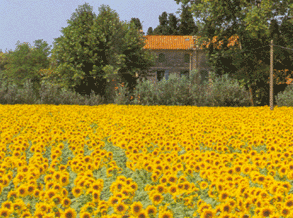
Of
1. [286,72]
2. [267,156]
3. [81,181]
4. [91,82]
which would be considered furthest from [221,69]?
[81,181]

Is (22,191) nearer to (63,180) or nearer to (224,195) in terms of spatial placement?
(63,180)

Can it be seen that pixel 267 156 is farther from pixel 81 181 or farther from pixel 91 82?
pixel 91 82

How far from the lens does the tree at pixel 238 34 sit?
28469 mm

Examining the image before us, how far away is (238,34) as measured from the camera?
29812 millimetres

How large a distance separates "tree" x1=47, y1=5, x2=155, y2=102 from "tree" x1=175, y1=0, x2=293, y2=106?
7014mm

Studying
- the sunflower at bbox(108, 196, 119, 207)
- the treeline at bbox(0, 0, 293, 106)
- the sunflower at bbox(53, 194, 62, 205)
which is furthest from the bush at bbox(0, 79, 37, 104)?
the sunflower at bbox(108, 196, 119, 207)

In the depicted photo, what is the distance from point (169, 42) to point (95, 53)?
77.7 ft

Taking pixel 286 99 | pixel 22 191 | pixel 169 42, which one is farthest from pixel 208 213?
pixel 169 42

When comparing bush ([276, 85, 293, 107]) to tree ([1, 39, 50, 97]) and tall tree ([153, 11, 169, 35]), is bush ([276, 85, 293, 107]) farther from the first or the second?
tall tree ([153, 11, 169, 35])

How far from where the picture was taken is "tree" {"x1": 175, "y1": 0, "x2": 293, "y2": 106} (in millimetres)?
28469

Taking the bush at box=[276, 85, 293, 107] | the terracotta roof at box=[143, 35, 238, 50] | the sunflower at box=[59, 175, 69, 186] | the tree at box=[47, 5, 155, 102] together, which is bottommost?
the sunflower at box=[59, 175, 69, 186]

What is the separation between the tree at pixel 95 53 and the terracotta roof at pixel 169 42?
1663cm

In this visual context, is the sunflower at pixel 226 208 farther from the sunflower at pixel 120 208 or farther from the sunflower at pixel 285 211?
the sunflower at pixel 120 208

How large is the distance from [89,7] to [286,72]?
20908 mm
